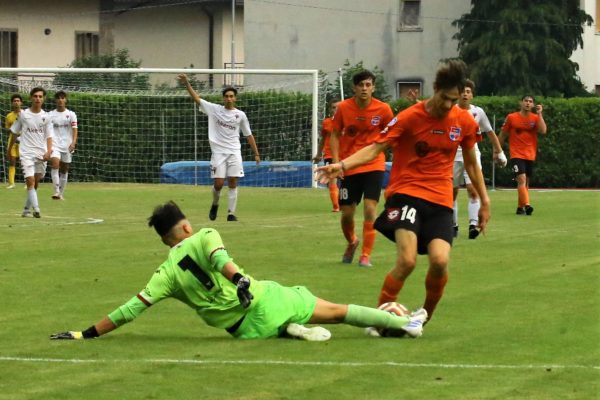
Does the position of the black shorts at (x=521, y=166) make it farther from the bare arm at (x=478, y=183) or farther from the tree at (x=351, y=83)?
the tree at (x=351, y=83)

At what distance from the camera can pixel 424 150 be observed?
1057cm

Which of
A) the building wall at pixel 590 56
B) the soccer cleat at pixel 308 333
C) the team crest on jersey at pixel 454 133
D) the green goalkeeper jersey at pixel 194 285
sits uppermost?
the building wall at pixel 590 56

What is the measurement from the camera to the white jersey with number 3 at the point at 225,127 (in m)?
24.0

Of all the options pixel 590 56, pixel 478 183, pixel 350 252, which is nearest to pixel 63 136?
pixel 350 252

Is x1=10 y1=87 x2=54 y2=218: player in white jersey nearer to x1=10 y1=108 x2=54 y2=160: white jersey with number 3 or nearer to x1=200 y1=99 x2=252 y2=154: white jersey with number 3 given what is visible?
x1=10 y1=108 x2=54 y2=160: white jersey with number 3

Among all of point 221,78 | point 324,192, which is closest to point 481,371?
point 324,192

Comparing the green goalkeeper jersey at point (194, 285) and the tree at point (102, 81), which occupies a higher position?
the tree at point (102, 81)

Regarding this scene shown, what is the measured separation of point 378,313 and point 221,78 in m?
46.9

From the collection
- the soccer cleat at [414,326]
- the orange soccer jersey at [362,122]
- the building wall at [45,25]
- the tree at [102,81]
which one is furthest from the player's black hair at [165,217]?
the building wall at [45,25]

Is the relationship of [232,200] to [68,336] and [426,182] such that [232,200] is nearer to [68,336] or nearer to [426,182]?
[426,182]

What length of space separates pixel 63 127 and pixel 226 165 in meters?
7.48

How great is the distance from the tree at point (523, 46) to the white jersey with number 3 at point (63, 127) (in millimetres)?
20882

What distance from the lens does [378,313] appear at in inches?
396

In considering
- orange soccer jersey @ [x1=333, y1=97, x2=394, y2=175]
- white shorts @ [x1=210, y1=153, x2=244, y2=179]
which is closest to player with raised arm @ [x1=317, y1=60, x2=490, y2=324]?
orange soccer jersey @ [x1=333, y1=97, x2=394, y2=175]
